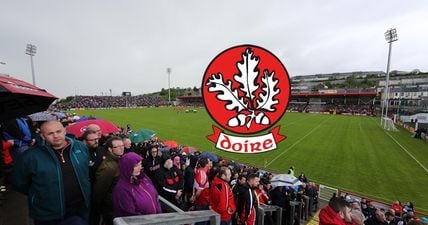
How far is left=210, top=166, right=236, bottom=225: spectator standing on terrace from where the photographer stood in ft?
13.4

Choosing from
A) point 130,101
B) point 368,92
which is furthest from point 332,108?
point 130,101

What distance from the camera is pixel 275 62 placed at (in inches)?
164

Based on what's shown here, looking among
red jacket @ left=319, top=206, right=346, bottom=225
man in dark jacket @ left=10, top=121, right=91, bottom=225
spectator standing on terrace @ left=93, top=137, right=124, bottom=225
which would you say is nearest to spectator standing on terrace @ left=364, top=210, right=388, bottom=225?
red jacket @ left=319, top=206, right=346, bottom=225

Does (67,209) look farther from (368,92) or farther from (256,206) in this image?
(368,92)

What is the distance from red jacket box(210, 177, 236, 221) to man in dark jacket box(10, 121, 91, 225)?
82.0 inches

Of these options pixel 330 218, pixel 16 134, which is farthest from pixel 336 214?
pixel 16 134

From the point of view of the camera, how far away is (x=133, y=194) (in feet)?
8.45

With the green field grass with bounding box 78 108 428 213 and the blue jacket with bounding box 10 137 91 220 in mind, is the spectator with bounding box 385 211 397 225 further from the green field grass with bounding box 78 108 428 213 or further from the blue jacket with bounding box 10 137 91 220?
the blue jacket with bounding box 10 137 91 220

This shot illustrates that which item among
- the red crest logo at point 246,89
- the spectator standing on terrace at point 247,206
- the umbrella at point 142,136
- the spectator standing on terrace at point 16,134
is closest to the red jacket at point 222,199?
the spectator standing on terrace at point 247,206

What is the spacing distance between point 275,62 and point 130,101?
101m

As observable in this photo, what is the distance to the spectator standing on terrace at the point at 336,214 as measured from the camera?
3.05 m

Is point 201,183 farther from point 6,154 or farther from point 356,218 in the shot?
point 6,154

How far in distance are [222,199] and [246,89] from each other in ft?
6.14

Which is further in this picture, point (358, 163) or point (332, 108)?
point (332, 108)
